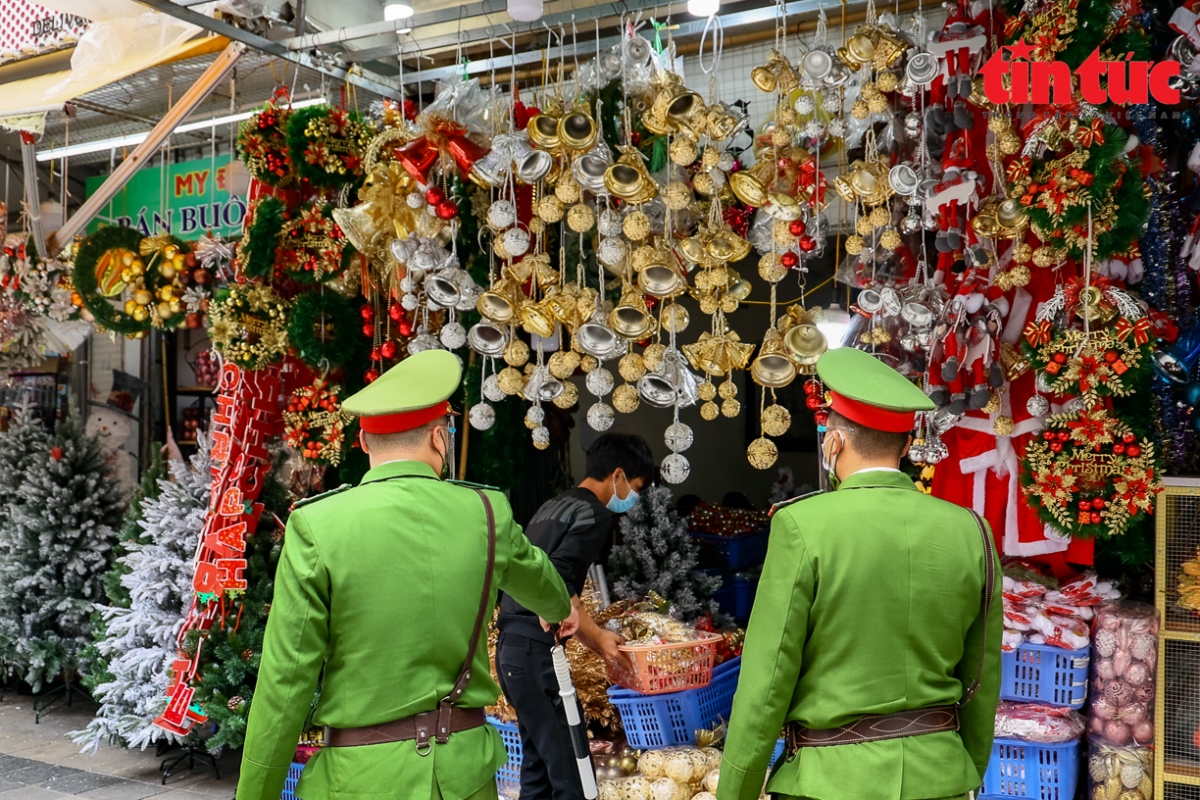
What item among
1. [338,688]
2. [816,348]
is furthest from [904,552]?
[816,348]

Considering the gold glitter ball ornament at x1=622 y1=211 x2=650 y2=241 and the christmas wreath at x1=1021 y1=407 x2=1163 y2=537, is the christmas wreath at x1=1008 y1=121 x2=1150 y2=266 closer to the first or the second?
the christmas wreath at x1=1021 y1=407 x2=1163 y2=537

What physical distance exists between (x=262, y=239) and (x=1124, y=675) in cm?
353

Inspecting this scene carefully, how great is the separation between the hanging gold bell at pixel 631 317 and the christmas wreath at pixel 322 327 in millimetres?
1265

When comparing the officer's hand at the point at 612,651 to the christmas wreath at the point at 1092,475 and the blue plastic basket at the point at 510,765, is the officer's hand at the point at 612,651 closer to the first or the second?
the blue plastic basket at the point at 510,765

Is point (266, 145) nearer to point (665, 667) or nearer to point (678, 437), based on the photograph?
point (678, 437)

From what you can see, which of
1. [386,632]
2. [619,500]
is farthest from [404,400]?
[619,500]

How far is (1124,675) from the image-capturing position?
3.45 meters

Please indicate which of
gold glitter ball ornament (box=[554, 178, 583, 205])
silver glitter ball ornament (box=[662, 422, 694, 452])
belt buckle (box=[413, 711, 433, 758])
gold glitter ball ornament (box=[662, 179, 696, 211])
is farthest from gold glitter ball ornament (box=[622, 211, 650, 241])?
belt buckle (box=[413, 711, 433, 758])

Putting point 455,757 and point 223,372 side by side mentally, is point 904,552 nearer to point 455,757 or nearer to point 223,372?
point 455,757

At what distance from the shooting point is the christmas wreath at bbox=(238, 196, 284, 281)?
13.9 feet

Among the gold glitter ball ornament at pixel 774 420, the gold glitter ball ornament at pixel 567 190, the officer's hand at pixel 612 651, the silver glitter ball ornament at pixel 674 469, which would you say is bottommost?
the officer's hand at pixel 612 651

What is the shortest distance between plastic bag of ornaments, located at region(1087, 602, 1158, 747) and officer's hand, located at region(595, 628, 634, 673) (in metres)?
1.60

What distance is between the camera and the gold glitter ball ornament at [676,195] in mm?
3525

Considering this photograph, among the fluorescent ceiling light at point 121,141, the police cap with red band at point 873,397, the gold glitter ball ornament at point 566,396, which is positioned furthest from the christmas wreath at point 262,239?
the police cap with red band at point 873,397
